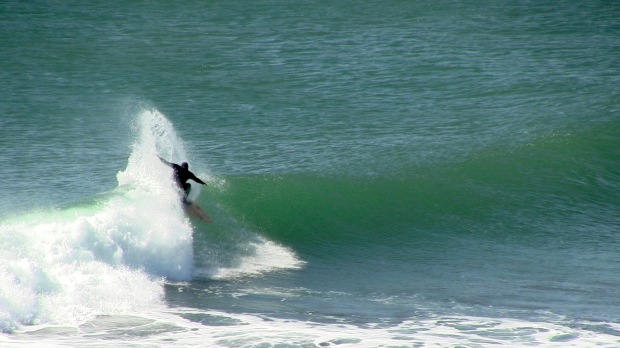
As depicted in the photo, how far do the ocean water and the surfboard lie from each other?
0.13 meters

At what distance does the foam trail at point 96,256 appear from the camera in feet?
39.3

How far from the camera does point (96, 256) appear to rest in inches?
527

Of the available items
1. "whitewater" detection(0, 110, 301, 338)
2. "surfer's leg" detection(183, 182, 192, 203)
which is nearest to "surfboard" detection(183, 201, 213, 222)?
"surfer's leg" detection(183, 182, 192, 203)

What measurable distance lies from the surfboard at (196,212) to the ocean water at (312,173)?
0.41 feet

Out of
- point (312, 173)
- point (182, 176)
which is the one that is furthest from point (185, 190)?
point (312, 173)

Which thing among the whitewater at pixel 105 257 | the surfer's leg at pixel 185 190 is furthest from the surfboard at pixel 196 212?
the whitewater at pixel 105 257

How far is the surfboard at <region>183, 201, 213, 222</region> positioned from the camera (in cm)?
1574

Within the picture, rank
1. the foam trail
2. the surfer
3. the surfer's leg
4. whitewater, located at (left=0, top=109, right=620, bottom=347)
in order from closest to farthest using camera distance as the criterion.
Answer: whitewater, located at (left=0, top=109, right=620, bottom=347)
the foam trail
the surfer
the surfer's leg

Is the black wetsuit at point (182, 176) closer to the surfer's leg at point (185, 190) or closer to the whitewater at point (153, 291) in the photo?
the surfer's leg at point (185, 190)

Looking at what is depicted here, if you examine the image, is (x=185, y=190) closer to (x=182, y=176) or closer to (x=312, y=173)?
(x=182, y=176)

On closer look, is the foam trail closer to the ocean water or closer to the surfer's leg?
the ocean water

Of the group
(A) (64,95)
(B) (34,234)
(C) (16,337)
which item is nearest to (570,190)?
(B) (34,234)

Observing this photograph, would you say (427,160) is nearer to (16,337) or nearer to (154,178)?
(154,178)

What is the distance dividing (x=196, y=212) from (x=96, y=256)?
278cm
